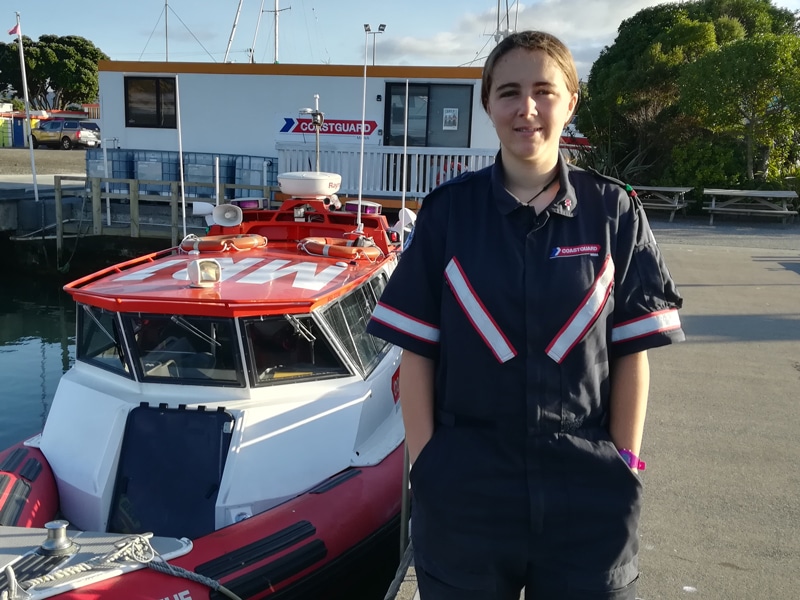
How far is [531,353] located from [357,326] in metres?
3.48

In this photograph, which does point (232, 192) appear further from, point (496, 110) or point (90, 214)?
point (496, 110)

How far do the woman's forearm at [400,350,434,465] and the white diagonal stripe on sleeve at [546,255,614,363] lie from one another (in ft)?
1.05

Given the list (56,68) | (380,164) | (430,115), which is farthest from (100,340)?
(56,68)

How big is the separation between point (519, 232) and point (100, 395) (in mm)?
3487

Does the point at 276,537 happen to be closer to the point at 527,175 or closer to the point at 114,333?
the point at 114,333

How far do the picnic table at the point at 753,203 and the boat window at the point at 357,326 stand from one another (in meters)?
13.9

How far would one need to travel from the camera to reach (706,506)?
403cm

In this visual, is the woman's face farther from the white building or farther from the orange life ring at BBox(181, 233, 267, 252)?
the white building

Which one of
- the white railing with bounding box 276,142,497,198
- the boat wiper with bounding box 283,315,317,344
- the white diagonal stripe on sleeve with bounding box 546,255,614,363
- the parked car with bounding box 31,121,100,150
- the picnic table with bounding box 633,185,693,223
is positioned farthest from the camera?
the parked car with bounding box 31,121,100,150

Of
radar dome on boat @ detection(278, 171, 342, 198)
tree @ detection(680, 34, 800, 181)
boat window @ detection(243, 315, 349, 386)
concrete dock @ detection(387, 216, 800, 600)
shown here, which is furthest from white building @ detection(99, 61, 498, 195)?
boat window @ detection(243, 315, 349, 386)

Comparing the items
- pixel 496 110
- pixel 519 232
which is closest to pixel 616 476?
pixel 519 232

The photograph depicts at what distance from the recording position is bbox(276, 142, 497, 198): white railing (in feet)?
45.9

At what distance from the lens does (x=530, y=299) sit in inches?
67.3

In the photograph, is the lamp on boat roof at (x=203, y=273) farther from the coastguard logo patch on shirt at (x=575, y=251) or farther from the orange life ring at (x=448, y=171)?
the orange life ring at (x=448, y=171)
